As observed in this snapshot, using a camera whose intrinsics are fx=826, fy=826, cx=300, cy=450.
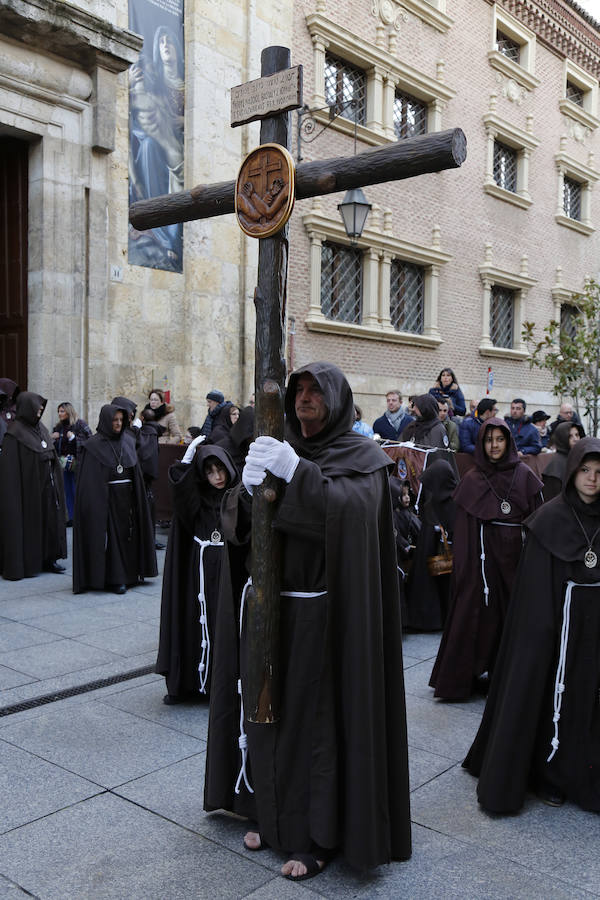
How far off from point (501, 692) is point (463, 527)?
171cm

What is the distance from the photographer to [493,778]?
3865 millimetres

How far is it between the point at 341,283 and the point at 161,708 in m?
12.0

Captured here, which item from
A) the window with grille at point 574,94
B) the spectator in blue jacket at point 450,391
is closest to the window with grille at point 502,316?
the window with grille at point 574,94

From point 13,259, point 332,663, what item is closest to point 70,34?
point 13,259

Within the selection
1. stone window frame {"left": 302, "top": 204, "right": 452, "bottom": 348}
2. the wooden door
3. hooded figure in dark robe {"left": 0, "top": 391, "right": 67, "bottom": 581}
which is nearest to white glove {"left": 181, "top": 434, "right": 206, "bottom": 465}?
hooded figure in dark robe {"left": 0, "top": 391, "right": 67, "bottom": 581}

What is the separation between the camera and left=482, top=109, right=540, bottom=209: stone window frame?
1950cm

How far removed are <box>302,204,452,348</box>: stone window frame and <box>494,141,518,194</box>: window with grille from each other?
379 centimetres

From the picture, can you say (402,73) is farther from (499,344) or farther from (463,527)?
(463,527)

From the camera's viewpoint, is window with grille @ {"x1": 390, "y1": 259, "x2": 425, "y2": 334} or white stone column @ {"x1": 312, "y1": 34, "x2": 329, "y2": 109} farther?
window with grille @ {"x1": 390, "y1": 259, "x2": 425, "y2": 334}

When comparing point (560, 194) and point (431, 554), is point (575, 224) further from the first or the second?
point (431, 554)

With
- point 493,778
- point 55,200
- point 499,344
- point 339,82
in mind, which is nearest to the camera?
point 493,778

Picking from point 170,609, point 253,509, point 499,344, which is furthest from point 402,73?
point 253,509

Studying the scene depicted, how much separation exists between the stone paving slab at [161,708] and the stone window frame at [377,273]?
1021 centimetres

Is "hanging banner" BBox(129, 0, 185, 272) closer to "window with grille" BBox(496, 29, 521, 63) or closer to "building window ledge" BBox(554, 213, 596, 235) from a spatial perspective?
"window with grille" BBox(496, 29, 521, 63)
